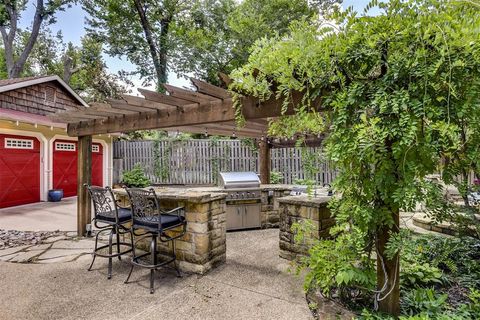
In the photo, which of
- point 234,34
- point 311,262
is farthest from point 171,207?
point 234,34

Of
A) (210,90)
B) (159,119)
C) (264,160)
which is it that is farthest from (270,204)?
(210,90)

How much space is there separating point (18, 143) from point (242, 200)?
761 centimetres

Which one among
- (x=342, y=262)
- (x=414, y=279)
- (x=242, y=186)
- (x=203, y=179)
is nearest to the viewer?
(x=342, y=262)

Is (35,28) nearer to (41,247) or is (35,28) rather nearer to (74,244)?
(41,247)

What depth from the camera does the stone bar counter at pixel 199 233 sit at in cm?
321

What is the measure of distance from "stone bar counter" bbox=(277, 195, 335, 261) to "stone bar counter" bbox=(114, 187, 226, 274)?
2.72 feet

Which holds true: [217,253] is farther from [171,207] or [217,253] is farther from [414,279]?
[414,279]

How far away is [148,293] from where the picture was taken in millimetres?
2758

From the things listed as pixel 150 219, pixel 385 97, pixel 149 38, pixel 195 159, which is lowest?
pixel 150 219

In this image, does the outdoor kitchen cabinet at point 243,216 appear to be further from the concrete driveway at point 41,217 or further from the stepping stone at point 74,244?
the concrete driveway at point 41,217

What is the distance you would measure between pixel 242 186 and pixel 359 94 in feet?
11.1

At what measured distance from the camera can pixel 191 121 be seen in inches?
128

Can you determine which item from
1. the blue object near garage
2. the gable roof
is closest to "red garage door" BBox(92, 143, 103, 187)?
the blue object near garage

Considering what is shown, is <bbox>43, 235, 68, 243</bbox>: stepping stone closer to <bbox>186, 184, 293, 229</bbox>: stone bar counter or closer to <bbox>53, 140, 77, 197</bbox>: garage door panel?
<bbox>186, 184, 293, 229</bbox>: stone bar counter
